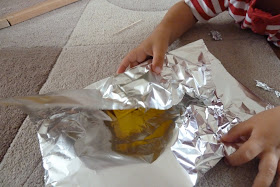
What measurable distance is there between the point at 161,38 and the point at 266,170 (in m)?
A: 0.23

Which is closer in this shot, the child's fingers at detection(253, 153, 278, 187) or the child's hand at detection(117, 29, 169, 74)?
the child's fingers at detection(253, 153, 278, 187)

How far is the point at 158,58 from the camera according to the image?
1.04 feet

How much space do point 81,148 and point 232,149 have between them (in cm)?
17

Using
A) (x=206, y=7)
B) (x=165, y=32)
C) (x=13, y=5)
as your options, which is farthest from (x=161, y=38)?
(x=13, y=5)

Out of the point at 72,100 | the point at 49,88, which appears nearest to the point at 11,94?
the point at 49,88

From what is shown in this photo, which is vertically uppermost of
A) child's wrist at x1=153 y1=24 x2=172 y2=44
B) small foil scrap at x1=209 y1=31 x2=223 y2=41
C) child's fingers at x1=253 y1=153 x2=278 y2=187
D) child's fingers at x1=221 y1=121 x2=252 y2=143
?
child's wrist at x1=153 y1=24 x2=172 y2=44

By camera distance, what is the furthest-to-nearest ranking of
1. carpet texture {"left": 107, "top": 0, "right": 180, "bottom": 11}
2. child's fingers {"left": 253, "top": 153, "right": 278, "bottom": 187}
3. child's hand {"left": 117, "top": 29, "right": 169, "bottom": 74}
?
carpet texture {"left": 107, "top": 0, "right": 180, "bottom": 11}
child's hand {"left": 117, "top": 29, "right": 169, "bottom": 74}
child's fingers {"left": 253, "top": 153, "right": 278, "bottom": 187}

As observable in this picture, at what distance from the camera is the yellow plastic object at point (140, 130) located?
279 mm

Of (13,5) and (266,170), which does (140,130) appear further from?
(13,5)

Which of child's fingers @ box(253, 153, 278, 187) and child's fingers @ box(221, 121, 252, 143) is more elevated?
child's fingers @ box(221, 121, 252, 143)

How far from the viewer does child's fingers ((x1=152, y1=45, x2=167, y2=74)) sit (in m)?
0.30

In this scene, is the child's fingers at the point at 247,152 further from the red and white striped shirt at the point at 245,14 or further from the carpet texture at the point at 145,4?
the carpet texture at the point at 145,4

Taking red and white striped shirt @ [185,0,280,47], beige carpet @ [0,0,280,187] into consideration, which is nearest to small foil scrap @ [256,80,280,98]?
beige carpet @ [0,0,280,187]

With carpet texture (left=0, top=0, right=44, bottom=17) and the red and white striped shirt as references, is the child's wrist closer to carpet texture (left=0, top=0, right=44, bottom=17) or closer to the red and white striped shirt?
the red and white striped shirt
